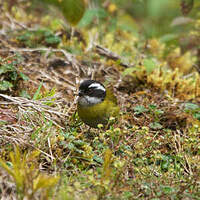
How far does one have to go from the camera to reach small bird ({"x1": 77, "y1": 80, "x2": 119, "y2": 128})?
4.81m

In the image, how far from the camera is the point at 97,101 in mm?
5012

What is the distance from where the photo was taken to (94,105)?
4965 millimetres

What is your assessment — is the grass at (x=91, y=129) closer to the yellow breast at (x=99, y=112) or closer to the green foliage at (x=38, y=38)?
the green foliage at (x=38, y=38)

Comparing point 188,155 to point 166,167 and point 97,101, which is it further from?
point 97,101

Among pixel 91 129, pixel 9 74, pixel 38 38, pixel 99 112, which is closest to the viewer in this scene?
pixel 99 112

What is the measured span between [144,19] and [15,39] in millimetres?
5737

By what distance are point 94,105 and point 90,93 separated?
17 centimetres

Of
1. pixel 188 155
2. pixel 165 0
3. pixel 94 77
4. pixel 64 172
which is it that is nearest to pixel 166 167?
pixel 188 155

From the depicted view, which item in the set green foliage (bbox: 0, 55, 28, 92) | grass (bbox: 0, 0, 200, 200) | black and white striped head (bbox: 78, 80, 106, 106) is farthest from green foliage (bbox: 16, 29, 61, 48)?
black and white striped head (bbox: 78, 80, 106, 106)

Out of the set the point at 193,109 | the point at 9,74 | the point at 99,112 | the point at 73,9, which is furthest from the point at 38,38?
the point at 193,109

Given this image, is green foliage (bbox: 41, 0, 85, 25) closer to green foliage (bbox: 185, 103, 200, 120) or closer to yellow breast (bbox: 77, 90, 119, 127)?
yellow breast (bbox: 77, 90, 119, 127)

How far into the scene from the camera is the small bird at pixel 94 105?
4809mm

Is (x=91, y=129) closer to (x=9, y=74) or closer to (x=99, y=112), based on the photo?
(x=99, y=112)

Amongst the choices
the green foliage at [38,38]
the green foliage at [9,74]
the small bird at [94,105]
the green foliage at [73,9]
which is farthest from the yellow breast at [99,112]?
the green foliage at [38,38]
